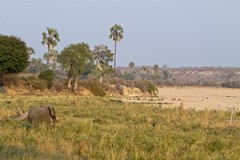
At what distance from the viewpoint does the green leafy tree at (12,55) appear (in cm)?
5094

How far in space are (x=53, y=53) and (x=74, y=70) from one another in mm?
26347

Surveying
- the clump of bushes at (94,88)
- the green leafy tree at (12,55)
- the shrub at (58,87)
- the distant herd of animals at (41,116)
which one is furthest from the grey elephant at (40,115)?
the clump of bushes at (94,88)

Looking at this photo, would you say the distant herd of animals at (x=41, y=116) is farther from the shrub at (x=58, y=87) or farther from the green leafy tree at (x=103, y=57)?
the green leafy tree at (x=103, y=57)

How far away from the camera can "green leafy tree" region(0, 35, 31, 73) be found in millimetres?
50938

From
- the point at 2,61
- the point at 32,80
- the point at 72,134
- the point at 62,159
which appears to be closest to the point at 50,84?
the point at 32,80

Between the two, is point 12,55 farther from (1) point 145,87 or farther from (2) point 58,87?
(1) point 145,87

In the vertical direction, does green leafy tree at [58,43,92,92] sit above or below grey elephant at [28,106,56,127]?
above

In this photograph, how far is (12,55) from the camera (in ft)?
169

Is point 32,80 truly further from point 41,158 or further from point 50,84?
point 41,158

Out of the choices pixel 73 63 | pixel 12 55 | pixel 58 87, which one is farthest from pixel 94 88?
pixel 12 55

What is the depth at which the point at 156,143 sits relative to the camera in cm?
1293

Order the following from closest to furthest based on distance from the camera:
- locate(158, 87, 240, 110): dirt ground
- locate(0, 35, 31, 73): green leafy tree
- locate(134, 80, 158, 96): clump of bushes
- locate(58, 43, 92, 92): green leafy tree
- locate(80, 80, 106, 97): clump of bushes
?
locate(158, 87, 240, 110): dirt ground → locate(0, 35, 31, 73): green leafy tree → locate(58, 43, 92, 92): green leafy tree → locate(80, 80, 106, 97): clump of bushes → locate(134, 80, 158, 96): clump of bushes

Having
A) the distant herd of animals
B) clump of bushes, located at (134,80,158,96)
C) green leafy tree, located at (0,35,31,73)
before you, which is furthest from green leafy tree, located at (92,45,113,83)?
the distant herd of animals

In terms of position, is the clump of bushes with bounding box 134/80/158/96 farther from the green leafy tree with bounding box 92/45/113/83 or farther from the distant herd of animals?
the distant herd of animals
